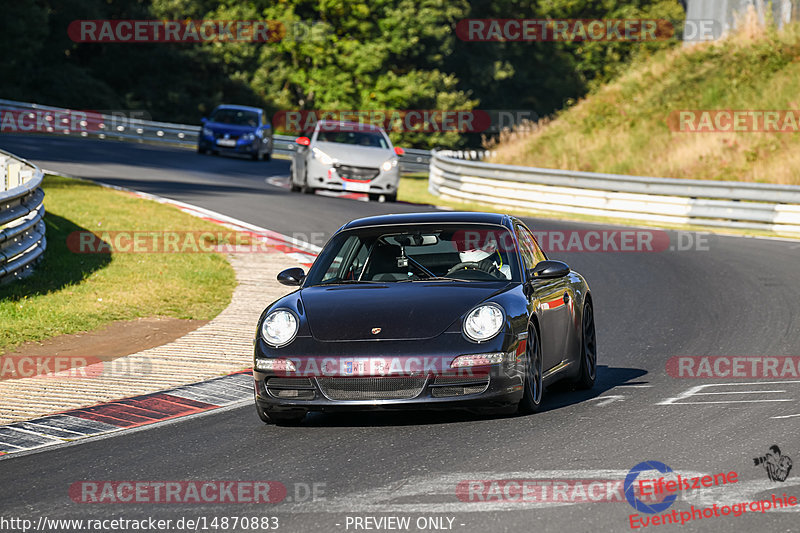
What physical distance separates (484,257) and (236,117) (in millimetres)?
33259

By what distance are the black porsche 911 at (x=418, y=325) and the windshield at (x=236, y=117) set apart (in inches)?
1271

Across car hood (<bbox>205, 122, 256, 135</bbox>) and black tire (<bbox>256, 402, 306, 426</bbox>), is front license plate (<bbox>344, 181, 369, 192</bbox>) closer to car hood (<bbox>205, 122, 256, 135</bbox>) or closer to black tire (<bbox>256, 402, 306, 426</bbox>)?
car hood (<bbox>205, 122, 256, 135</bbox>)

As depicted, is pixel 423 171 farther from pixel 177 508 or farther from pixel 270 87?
pixel 177 508

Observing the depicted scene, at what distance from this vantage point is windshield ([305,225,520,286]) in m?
8.70

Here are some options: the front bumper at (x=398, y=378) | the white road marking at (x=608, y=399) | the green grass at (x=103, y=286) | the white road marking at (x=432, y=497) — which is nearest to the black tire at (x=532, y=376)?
the front bumper at (x=398, y=378)

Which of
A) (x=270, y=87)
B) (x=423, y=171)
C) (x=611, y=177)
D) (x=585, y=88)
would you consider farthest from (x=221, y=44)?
(x=611, y=177)

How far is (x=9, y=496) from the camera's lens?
6219 millimetres

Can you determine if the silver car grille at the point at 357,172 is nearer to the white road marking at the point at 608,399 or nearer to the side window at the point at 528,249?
the side window at the point at 528,249

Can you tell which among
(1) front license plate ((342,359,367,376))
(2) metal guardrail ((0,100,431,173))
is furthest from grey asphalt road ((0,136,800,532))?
(2) metal guardrail ((0,100,431,173))

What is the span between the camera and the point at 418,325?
766 cm

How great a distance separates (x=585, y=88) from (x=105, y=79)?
3192 cm

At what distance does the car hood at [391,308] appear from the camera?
7.66 m

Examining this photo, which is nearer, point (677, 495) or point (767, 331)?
point (677, 495)

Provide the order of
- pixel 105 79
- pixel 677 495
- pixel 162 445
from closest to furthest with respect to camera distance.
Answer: pixel 677 495, pixel 162 445, pixel 105 79
